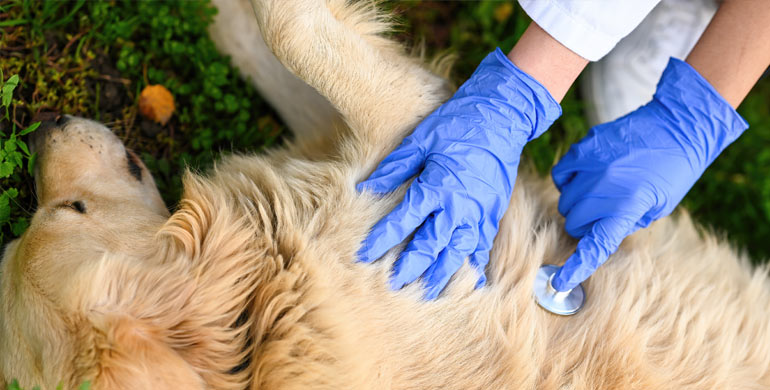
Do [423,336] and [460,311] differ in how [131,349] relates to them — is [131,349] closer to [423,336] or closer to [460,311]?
[423,336]

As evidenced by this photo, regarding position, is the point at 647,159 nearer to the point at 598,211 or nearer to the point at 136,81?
the point at 598,211

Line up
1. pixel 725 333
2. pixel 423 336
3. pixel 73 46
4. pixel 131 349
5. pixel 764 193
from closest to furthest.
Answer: pixel 131 349
pixel 423 336
pixel 725 333
pixel 73 46
pixel 764 193

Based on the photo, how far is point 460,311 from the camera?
190 cm

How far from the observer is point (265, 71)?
2.82 m

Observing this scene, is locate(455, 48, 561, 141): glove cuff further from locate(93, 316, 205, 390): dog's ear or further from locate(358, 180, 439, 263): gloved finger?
locate(93, 316, 205, 390): dog's ear

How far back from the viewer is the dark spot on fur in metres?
2.04

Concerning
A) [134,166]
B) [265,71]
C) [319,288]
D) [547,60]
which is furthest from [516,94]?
[134,166]

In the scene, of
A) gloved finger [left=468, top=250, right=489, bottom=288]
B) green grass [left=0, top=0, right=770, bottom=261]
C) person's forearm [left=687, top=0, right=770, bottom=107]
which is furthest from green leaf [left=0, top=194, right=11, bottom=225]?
person's forearm [left=687, top=0, right=770, bottom=107]

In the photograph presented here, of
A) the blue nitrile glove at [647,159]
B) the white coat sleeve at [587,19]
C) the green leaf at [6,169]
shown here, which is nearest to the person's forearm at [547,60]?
the white coat sleeve at [587,19]

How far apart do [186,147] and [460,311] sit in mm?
1724

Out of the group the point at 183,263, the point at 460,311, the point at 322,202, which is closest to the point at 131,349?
the point at 183,263

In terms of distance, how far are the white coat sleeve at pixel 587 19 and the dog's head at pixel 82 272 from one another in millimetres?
1622

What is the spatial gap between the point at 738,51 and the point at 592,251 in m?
1.06

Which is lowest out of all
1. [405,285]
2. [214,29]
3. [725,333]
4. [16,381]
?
[725,333]
